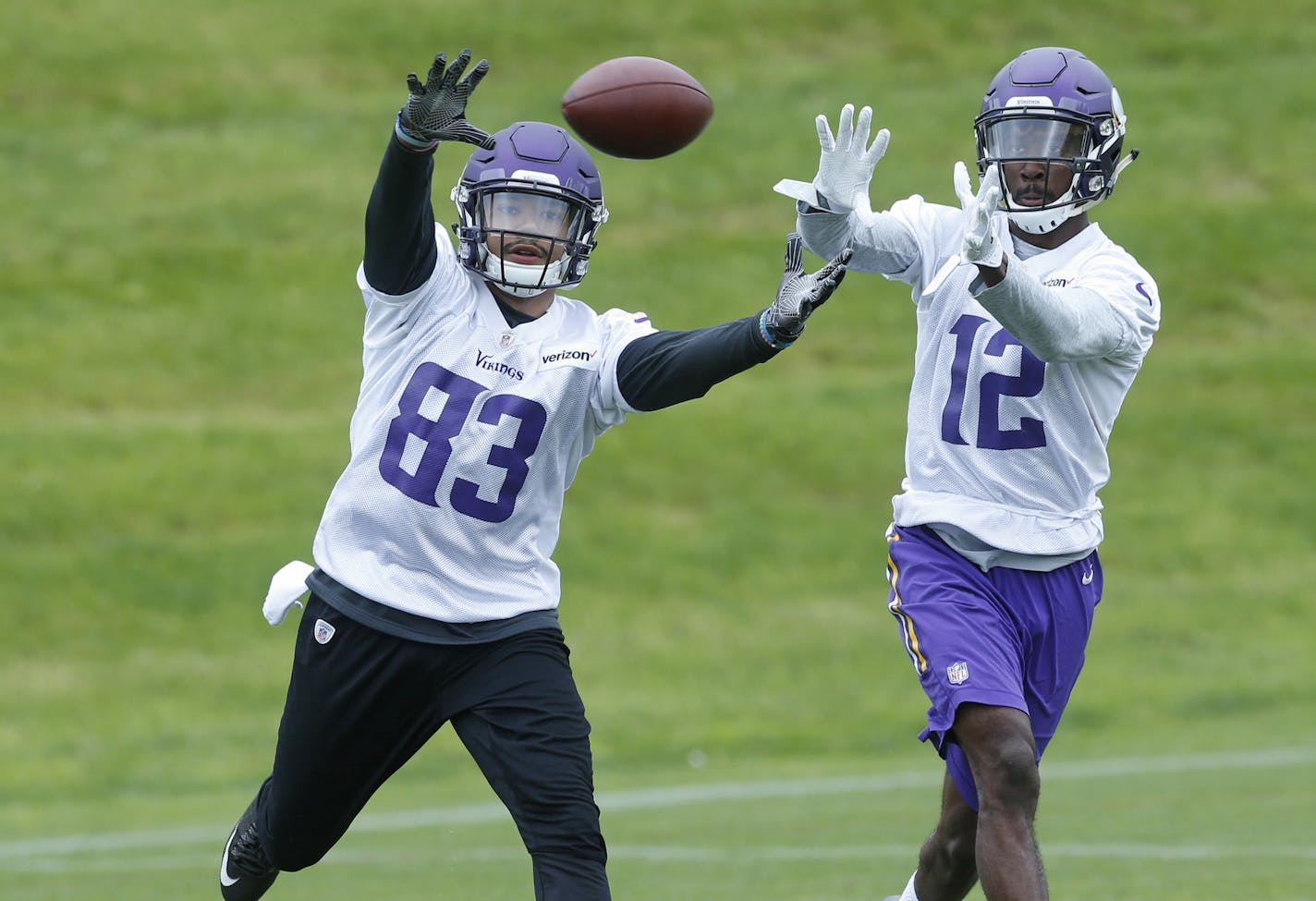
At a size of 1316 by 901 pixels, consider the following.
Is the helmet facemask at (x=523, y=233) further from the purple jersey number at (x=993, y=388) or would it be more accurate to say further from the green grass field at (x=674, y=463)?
the green grass field at (x=674, y=463)

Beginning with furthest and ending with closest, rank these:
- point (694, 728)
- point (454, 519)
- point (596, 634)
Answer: point (596, 634)
point (694, 728)
point (454, 519)

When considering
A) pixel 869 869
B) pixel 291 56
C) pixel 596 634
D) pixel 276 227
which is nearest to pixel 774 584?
pixel 596 634

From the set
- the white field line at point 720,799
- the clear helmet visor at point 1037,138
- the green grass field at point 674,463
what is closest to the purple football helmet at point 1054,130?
the clear helmet visor at point 1037,138

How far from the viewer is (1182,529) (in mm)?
19547

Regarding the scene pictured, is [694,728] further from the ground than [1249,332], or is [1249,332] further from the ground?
[1249,332]

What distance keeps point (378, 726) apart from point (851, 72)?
73.8 ft

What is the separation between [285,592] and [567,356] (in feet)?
3.92

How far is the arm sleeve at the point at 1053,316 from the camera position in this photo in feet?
16.4

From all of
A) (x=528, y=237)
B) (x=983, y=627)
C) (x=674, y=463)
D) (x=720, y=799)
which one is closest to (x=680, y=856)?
(x=720, y=799)

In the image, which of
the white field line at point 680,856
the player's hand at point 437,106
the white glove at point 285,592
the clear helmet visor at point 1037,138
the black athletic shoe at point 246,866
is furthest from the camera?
the white field line at point 680,856

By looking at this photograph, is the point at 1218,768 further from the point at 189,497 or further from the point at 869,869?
the point at 189,497

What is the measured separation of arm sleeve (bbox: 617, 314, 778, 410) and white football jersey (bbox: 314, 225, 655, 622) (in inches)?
2.7

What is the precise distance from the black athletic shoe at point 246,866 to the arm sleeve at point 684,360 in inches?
71.9

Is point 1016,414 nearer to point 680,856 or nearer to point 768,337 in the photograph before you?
point 768,337
